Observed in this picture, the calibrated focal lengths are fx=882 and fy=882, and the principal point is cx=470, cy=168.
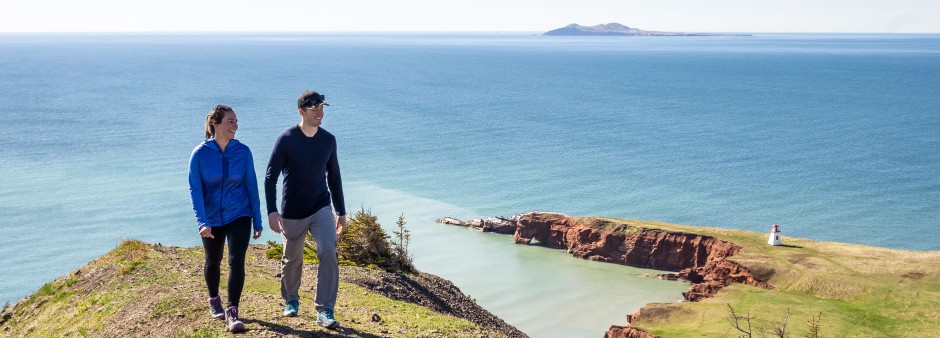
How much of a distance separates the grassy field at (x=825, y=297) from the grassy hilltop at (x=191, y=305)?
17086 mm

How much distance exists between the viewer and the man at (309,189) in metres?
11.2

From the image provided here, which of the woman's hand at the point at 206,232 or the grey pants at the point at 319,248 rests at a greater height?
the woman's hand at the point at 206,232

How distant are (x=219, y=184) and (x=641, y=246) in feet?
150

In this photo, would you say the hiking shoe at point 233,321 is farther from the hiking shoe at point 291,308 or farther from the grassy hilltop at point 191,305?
the hiking shoe at point 291,308

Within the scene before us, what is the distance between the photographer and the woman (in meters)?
10.9

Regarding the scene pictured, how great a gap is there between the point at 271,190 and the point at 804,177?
92098mm

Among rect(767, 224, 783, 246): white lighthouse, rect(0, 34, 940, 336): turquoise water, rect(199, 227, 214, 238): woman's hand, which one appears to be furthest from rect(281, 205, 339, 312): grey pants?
rect(767, 224, 783, 246): white lighthouse

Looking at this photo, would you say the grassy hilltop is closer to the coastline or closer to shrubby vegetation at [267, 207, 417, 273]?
shrubby vegetation at [267, 207, 417, 273]

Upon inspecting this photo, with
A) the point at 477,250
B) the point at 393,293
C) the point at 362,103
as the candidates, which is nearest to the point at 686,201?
the point at 477,250

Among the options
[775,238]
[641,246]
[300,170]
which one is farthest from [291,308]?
[641,246]

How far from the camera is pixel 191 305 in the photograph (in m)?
13.5

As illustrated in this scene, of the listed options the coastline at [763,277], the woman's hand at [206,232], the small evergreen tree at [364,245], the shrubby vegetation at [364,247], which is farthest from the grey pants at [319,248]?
the coastline at [763,277]

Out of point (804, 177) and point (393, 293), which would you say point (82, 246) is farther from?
point (804, 177)

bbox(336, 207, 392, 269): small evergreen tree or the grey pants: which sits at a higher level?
the grey pants
